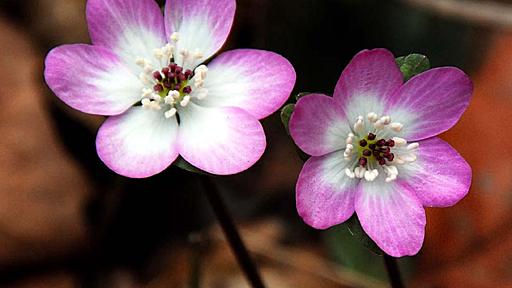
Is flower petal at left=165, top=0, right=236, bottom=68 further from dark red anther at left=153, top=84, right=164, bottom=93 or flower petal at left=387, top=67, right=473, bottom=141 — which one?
flower petal at left=387, top=67, right=473, bottom=141

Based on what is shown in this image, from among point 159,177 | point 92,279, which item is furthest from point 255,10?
point 92,279

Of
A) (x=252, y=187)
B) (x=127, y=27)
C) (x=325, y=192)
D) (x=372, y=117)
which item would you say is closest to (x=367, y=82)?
(x=372, y=117)

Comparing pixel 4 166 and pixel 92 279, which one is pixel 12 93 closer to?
pixel 4 166

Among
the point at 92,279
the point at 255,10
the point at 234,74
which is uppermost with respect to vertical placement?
the point at 234,74

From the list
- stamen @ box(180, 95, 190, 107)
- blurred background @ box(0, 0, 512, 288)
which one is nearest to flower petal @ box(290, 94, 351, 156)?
stamen @ box(180, 95, 190, 107)

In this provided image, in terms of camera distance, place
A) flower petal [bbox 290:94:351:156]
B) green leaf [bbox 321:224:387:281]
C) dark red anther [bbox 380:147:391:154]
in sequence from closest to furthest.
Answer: flower petal [bbox 290:94:351:156]
dark red anther [bbox 380:147:391:154]
green leaf [bbox 321:224:387:281]

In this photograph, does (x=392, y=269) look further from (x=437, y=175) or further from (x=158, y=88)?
(x=158, y=88)
